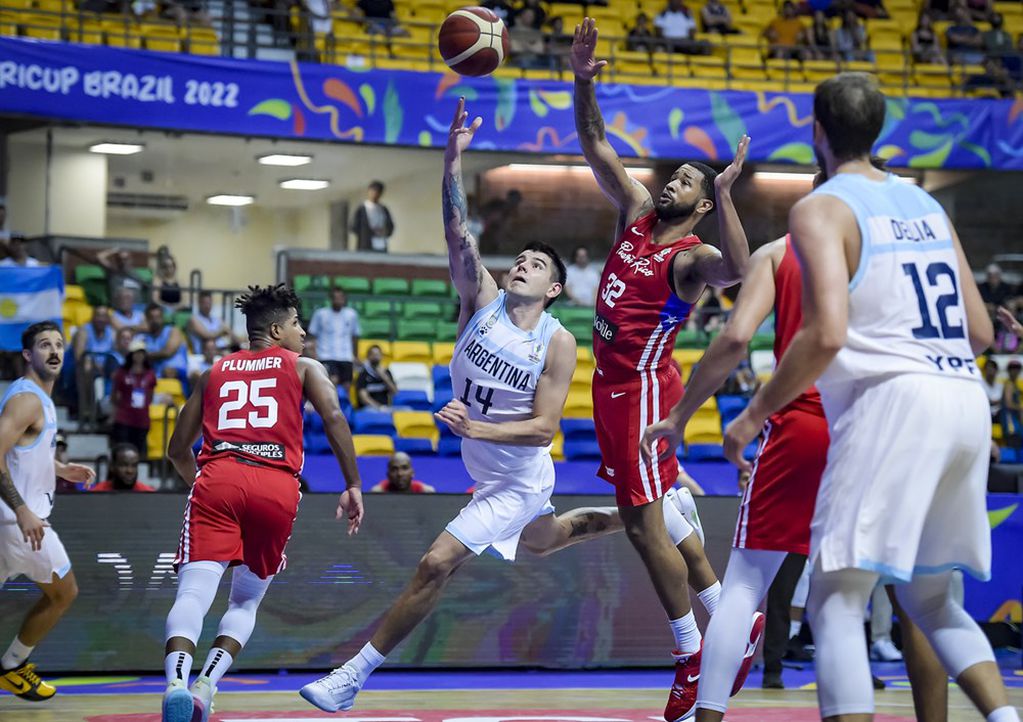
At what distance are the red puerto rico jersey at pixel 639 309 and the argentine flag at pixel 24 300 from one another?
33.6ft

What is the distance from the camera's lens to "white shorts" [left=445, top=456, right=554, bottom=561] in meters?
6.73

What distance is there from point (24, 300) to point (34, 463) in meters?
7.95

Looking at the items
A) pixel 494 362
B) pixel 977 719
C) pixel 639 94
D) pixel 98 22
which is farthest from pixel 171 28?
pixel 977 719

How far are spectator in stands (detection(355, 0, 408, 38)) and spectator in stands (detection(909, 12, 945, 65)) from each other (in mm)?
8277

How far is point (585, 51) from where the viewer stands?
6879mm

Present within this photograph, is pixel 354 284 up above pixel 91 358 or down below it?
above

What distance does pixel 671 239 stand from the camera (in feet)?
22.8

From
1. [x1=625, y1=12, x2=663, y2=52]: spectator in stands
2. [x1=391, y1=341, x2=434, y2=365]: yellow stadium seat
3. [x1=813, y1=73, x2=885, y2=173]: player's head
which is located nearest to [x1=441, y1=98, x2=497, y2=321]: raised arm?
[x1=813, y1=73, x2=885, y2=173]: player's head

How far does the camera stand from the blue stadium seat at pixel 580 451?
1638cm

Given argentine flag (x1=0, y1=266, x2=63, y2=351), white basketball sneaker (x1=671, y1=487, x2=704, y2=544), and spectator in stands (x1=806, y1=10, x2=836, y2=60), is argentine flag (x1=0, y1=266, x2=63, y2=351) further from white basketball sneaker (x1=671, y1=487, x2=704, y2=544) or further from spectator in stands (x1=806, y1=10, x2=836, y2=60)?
spectator in stands (x1=806, y1=10, x2=836, y2=60)

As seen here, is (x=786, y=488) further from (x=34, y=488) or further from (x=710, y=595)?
(x=34, y=488)

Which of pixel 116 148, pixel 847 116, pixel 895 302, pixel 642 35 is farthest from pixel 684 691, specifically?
pixel 116 148

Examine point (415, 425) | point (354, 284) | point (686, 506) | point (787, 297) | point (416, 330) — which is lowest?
→ point (415, 425)

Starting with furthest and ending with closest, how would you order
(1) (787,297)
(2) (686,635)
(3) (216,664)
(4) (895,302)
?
(2) (686,635) < (3) (216,664) < (1) (787,297) < (4) (895,302)
